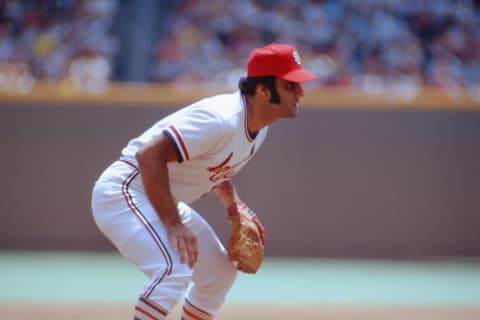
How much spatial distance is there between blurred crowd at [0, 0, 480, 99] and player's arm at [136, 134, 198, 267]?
695 cm

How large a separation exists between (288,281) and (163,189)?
5000mm

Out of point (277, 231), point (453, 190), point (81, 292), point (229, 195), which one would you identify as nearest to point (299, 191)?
point (277, 231)

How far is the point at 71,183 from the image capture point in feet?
33.9

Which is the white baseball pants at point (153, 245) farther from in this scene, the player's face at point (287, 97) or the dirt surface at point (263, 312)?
the dirt surface at point (263, 312)

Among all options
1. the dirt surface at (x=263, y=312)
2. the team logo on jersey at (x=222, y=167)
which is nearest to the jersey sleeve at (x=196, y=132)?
the team logo on jersey at (x=222, y=167)

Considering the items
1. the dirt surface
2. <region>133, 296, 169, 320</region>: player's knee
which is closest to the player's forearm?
<region>133, 296, 169, 320</region>: player's knee

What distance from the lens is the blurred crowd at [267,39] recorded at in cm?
1108

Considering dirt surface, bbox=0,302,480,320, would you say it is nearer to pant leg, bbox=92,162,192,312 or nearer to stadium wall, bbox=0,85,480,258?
pant leg, bbox=92,162,192,312

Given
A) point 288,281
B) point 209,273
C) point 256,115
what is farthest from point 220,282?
point 288,281

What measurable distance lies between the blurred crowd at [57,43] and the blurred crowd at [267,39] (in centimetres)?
2

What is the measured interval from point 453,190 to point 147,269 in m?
6.93

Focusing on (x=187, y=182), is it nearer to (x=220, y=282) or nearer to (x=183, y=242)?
(x=183, y=242)

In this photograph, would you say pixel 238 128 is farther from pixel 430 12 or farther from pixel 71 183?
pixel 430 12

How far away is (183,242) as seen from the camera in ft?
12.9
